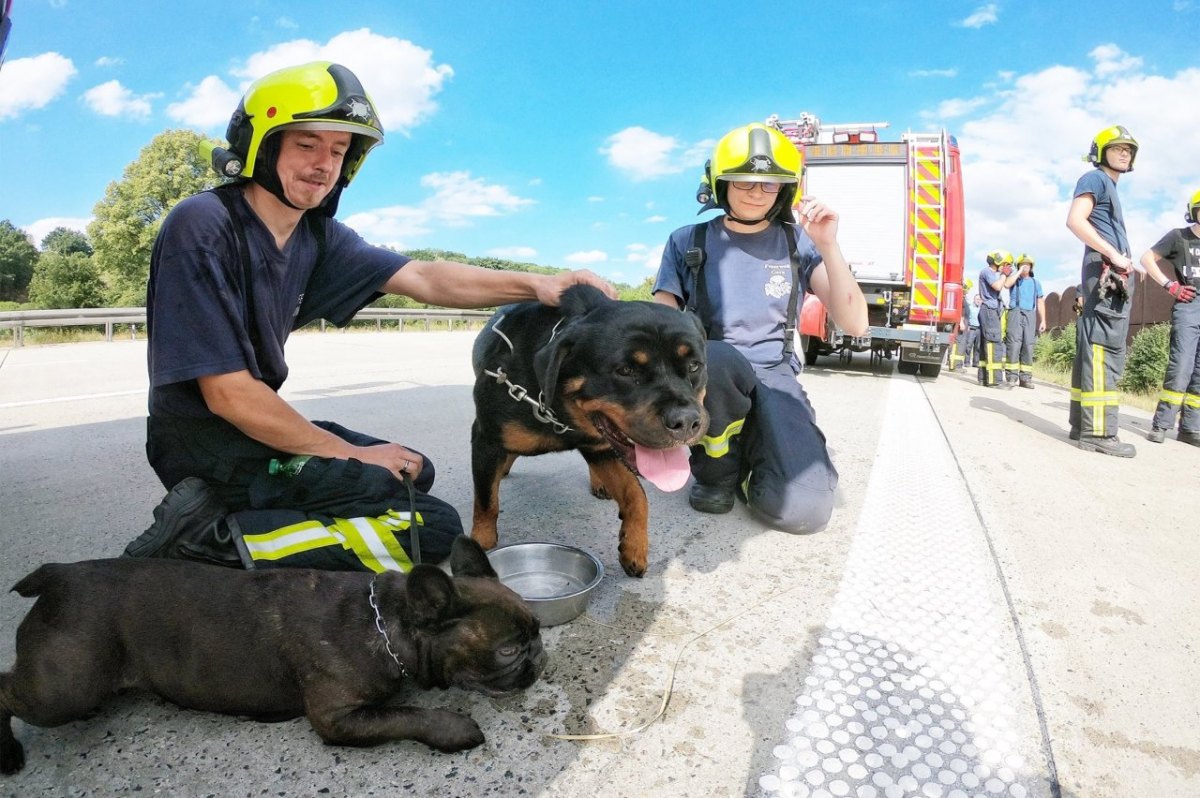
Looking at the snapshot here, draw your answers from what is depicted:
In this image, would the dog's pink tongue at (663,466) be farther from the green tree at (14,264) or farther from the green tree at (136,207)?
the green tree at (14,264)

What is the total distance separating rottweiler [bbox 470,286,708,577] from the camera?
2.45 metres

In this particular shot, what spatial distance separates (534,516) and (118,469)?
253cm

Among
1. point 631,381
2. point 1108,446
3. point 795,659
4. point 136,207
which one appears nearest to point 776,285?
point 631,381

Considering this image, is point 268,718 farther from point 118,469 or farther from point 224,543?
point 118,469

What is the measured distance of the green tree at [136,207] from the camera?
36.2 metres

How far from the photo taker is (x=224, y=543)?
2.33m

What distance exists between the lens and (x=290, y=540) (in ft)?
7.77

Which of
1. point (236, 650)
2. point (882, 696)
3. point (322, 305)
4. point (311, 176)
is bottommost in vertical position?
point (882, 696)

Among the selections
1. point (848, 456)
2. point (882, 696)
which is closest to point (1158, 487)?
point (848, 456)

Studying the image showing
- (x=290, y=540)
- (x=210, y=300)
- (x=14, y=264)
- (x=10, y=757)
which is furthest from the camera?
(x=14, y=264)

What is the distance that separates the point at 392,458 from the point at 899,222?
11.2 m

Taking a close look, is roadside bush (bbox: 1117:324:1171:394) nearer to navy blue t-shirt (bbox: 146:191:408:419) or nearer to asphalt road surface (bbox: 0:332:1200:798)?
asphalt road surface (bbox: 0:332:1200:798)

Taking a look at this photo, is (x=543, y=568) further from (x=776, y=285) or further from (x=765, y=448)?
(x=776, y=285)

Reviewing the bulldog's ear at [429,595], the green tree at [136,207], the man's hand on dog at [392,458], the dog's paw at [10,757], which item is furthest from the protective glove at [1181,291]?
the green tree at [136,207]
